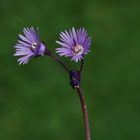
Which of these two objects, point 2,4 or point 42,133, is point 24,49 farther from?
point 2,4

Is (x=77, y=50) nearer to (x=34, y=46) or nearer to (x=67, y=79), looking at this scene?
(x=34, y=46)

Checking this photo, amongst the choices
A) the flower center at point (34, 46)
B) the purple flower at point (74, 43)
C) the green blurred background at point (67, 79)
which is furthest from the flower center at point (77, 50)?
the green blurred background at point (67, 79)

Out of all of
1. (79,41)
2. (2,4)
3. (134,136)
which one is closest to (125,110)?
(134,136)

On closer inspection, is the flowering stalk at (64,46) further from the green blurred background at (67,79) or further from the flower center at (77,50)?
the green blurred background at (67,79)

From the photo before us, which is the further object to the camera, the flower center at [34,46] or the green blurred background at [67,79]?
the green blurred background at [67,79]

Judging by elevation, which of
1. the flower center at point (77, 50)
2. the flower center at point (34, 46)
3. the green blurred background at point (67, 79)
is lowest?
the flower center at point (77, 50)

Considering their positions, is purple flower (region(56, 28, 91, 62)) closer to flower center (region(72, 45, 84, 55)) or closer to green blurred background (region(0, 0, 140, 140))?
flower center (region(72, 45, 84, 55))

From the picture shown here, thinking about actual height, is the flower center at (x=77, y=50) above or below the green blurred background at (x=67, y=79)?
below
